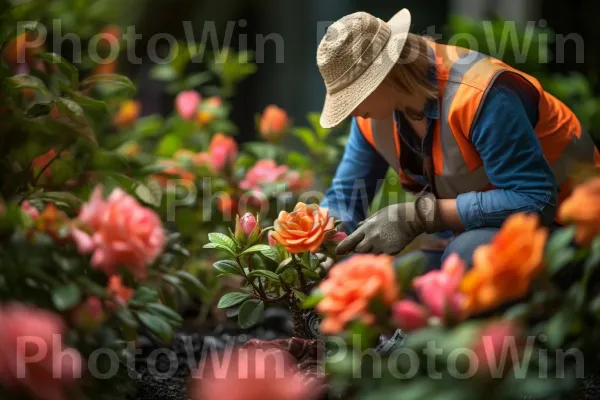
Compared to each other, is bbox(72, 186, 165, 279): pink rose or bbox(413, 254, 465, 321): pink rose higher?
bbox(72, 186, 165, 279): pink rose

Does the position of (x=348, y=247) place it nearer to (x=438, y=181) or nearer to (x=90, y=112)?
(x=438, y=181)

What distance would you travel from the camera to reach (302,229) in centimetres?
121

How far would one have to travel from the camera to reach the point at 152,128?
7.29 feet

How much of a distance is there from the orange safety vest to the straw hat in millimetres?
101

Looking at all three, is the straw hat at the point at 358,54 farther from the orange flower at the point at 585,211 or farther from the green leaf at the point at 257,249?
the orange flower at the point at 585,211

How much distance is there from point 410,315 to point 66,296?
400 mm

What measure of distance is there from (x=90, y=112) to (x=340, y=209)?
2.66ft

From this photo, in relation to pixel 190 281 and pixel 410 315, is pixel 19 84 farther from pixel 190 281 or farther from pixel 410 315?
pixel 410 315

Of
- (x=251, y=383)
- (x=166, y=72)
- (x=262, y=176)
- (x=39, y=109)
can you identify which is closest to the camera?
(x=251, y=383)

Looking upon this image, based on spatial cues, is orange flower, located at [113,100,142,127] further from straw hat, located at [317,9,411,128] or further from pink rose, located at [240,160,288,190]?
straw hat, located at [317,9,411,128]

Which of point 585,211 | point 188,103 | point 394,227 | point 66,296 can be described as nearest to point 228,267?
point 394,227

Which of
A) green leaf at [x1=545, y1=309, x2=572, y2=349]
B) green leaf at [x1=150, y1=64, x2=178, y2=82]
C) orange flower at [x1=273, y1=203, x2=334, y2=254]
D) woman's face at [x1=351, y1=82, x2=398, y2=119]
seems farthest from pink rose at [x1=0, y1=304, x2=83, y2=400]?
green leaf at [x1=150, y1=64, x2=178, y2=82]

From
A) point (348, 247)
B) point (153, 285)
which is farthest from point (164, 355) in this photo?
point (348, 247)

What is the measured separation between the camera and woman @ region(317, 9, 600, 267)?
1266 mm
